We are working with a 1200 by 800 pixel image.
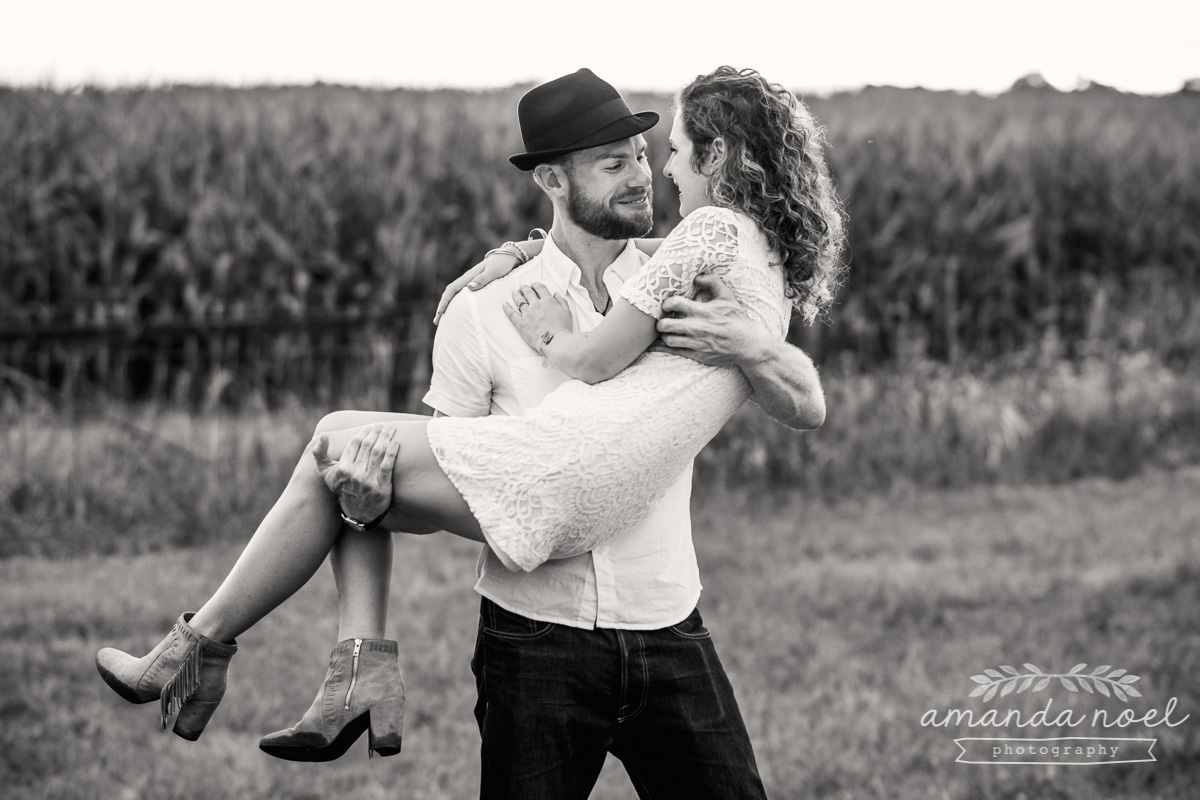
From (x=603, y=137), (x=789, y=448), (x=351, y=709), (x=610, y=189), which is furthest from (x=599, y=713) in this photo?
(x=789, y=448)

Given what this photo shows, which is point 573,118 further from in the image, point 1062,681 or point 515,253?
point 1062,681

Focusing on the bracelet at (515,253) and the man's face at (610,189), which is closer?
the man's face at (610,189)

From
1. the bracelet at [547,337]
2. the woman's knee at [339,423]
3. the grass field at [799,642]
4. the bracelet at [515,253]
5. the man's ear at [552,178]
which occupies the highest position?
the man's ear at [552,178]

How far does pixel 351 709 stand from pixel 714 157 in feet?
4.53

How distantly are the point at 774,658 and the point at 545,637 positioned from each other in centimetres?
332

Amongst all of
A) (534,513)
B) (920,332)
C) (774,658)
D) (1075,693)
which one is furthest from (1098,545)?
(534,513)

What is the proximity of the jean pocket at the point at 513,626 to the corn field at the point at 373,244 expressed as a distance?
581 centimetres

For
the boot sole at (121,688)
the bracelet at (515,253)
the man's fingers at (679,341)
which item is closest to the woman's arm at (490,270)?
the bracelet at (515,253)

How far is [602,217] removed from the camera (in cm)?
274

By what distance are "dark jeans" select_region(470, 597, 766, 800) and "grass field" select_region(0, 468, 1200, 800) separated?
1987 mm

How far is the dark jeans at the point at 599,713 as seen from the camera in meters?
2.60

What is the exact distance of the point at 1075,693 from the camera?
17.2ft

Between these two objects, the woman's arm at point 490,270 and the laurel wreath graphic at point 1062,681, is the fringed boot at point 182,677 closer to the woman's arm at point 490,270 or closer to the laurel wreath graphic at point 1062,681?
the woman's arm at point 490,270

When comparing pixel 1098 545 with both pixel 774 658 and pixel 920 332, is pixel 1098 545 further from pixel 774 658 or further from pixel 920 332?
pixel 920 332
